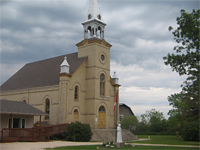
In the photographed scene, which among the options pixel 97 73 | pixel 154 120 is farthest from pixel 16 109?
pixel 154 120

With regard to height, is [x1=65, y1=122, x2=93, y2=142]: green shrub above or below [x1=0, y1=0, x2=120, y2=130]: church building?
below

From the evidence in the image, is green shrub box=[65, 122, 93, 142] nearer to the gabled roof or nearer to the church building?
the gabled roof

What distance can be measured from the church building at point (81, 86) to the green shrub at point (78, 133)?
17.7 feet

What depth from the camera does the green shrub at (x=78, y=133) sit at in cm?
3144

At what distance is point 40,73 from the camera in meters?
47.0

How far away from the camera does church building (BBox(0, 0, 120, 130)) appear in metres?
38.6

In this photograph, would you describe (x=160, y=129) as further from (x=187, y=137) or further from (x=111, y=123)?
(x=187, y=137)

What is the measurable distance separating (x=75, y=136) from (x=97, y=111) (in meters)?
10.2

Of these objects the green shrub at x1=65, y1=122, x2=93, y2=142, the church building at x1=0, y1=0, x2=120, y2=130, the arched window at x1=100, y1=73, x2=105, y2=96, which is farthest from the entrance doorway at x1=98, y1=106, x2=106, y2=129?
the green shrub at x1=65, y1=122, x2=93, y2=142

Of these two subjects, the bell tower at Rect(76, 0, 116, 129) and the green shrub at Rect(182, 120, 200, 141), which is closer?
the green shrub at Rect(182, 120, 200, 141)

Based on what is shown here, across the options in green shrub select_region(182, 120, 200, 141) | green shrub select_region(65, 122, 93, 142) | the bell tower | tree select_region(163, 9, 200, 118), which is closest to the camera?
tree select_region(163, 9, 200, 118)

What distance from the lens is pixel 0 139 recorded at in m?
25.6

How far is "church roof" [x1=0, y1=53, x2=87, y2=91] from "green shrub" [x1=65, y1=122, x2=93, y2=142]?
10.3 m

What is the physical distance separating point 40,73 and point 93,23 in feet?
44.4
